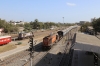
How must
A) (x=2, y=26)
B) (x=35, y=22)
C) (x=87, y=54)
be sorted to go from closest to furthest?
(x=87, y=54)
(x=2, y=26)
(x=35, y=22)

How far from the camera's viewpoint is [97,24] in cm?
6512

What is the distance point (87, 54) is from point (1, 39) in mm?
23889

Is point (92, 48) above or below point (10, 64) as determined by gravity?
above

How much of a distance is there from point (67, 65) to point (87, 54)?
31.5 ft

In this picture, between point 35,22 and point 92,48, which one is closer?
point 92,48

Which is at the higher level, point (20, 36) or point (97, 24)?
point (97, 24)

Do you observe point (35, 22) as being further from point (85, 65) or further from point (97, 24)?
point (85, 65)

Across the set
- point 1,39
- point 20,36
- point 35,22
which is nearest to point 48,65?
point 1,39

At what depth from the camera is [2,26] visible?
305 feet

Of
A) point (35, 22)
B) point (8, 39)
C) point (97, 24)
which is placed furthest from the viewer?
point (35, 22)

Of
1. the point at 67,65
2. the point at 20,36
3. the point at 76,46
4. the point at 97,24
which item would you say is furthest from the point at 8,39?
the point at 97,24

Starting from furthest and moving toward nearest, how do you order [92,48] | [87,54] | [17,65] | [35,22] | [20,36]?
[35,22]
[20,36]
[87,54]
[17,65]
[92,48]

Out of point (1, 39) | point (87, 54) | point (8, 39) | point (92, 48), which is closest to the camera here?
point (92, 48)

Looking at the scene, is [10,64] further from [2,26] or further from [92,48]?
[2,26]
